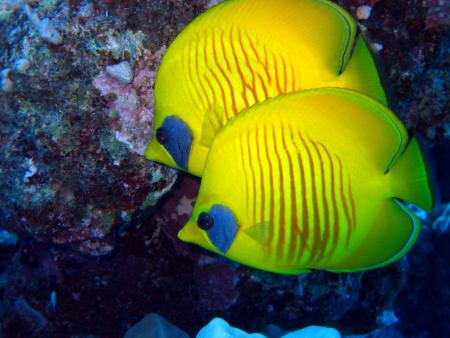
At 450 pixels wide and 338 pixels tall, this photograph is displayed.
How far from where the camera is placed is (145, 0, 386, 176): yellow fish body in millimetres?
1661

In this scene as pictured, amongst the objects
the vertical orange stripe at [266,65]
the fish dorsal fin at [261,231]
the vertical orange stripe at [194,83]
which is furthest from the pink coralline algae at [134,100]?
the fish dorsal fin at [261,231]

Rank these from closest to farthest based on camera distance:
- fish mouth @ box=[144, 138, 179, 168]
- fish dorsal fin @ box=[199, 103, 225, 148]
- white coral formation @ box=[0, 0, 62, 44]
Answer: fish dorsal fin @ box=[199, 103, 225, 148], fish mouth @ box=[144, 138, 179, 168], white coral formation @ box=[0, 0, 62, 44]

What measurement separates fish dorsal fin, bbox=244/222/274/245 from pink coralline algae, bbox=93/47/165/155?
2.94 feet

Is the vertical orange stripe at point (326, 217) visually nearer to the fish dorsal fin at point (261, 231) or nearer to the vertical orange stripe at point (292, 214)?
the vertical orange stripe at point (292, 214)

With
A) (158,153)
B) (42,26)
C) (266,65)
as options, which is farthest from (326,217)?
(42,26)

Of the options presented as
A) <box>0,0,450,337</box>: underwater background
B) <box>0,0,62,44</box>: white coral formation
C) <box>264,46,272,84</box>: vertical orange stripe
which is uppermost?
<box>264,46,272,84</box>: vertical orange stripe

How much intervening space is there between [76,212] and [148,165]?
0.47 metres

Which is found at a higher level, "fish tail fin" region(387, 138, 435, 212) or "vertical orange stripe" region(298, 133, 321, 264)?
"fish tail fin" region(387, 138, 435, 212)

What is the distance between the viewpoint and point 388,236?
1.46m

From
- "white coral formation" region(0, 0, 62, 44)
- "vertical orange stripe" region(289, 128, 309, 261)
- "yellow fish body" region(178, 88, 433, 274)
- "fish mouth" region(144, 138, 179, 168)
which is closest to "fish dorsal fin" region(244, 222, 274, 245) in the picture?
"yellow fish body" region(178, 88, 433, 274)

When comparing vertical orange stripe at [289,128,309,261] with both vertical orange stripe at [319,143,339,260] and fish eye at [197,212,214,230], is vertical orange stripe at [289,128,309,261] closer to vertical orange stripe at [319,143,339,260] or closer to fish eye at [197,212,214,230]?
vertical orange stripe at [319,143,339,260]

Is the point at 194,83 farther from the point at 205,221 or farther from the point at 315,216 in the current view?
the point at 315,216

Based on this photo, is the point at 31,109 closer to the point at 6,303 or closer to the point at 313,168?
the point at 313,168

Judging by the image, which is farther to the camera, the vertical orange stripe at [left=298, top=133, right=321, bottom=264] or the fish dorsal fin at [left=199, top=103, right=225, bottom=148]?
the fish dorsal fin at [left=199, top=103, right=225, bottom=148]
